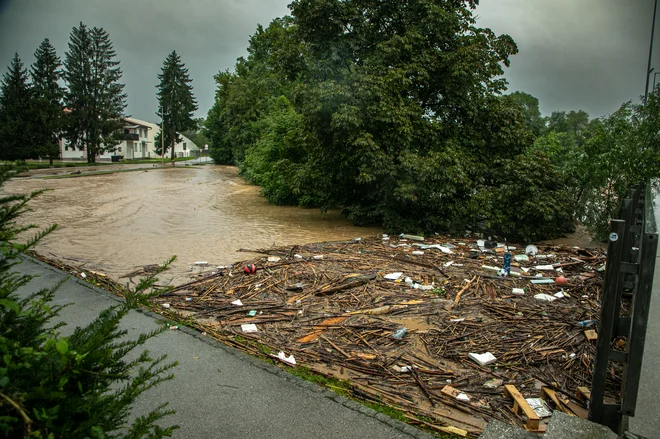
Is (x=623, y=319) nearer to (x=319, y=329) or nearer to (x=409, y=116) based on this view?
(x=319, y=329)

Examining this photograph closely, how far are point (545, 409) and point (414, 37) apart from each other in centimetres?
1333

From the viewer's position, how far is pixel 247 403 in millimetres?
4148

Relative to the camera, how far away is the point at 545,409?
4.24 metres

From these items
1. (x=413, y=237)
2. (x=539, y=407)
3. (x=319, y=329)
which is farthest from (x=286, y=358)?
(x=413, y=237)

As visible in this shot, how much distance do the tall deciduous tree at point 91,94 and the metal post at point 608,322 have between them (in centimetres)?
6333

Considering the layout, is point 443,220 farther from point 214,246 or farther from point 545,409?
point 545,409

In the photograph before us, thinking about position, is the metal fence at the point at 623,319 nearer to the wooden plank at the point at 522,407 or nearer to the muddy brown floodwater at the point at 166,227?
the wooden plank at the point at 522,407

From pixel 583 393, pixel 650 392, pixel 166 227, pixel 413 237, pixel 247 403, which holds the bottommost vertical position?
pixel 166 227

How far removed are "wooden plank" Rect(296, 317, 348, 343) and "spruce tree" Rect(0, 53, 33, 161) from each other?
51.1 meters

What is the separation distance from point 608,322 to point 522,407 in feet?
3.93

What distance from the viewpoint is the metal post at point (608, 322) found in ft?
10.9

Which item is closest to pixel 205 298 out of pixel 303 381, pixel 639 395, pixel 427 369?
pixel 303 381

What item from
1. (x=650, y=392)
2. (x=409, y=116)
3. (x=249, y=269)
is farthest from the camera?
(x=409, y=116)

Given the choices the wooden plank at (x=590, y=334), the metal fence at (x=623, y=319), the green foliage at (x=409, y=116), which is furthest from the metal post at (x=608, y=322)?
the green foliage at (x=409, y=116)
